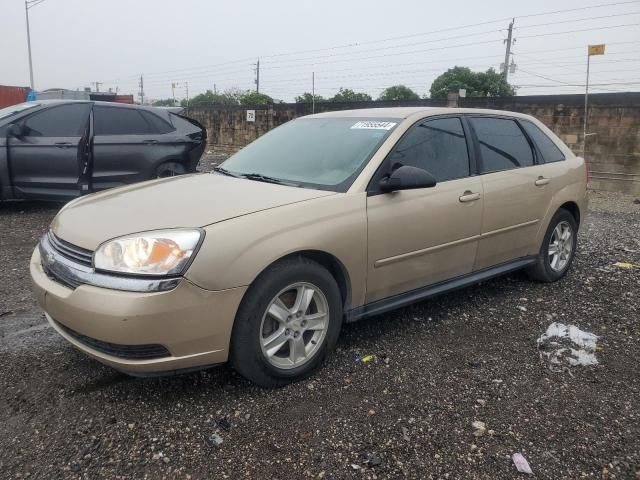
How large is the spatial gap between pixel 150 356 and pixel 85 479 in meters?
0.57

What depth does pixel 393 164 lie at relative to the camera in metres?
3.36

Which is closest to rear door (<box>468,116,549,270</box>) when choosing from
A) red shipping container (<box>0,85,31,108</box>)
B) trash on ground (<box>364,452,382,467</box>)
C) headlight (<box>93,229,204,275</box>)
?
trash on ground (<box>364,452,382,467</box>)

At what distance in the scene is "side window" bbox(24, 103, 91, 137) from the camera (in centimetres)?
710

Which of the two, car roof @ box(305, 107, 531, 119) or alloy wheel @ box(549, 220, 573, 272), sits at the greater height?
car roof @ box(305, 107, 531, 119)

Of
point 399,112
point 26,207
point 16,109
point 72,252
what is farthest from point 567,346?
point 26,207

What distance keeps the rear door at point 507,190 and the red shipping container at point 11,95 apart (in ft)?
95.6

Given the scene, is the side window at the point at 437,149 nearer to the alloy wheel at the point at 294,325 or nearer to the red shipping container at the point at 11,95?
the alloy wheel at the point at 294,325

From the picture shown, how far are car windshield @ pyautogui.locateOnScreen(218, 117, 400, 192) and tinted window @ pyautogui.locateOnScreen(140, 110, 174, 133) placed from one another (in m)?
4.28

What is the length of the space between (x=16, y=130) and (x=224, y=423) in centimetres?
611

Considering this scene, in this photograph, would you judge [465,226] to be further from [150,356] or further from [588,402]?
[150,356]

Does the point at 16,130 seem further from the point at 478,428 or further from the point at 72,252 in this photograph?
the point at 478,428

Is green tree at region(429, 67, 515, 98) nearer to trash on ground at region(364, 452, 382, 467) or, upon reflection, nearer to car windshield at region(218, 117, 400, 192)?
car windshield at region(218, 117, 400, 192)

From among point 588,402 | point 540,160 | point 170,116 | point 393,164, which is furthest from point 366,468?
point 170,116

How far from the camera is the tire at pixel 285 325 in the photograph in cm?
268
